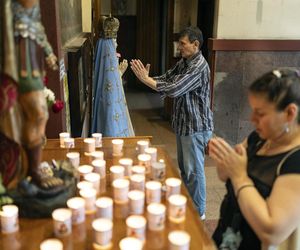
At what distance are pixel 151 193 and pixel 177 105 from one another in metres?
1.49

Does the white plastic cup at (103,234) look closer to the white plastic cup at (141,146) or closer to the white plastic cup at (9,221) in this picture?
the white plastic cup at (9,221)

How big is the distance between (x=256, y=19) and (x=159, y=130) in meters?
2.03

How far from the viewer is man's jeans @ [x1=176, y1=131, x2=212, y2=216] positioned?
9.02ft

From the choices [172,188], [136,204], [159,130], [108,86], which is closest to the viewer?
[136,204]

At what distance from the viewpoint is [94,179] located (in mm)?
1428

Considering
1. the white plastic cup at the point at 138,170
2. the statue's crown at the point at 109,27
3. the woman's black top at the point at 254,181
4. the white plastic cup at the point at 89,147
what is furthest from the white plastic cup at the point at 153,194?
the statue's crown at the point at 109,27

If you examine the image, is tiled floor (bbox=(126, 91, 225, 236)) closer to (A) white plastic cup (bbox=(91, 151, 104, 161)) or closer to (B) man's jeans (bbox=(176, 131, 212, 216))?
(B) man's jeans (bbox=(176, 131, 212, 216))

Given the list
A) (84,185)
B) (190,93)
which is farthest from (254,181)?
(190,93)

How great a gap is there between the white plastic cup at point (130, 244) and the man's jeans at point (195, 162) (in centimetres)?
166

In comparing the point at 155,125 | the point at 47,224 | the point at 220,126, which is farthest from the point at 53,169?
the point at 155,125

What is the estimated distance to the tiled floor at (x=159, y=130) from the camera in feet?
10.2

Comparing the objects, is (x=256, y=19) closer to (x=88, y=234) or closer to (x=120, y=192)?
(x=120, y=192)

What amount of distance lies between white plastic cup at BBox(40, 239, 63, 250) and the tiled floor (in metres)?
1.77

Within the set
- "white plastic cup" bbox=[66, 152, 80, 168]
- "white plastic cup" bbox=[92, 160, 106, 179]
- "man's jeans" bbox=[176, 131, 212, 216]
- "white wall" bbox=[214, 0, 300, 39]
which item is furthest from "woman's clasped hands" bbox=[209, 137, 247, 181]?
"white wall" bbox=[214, 0, 300, 39]
